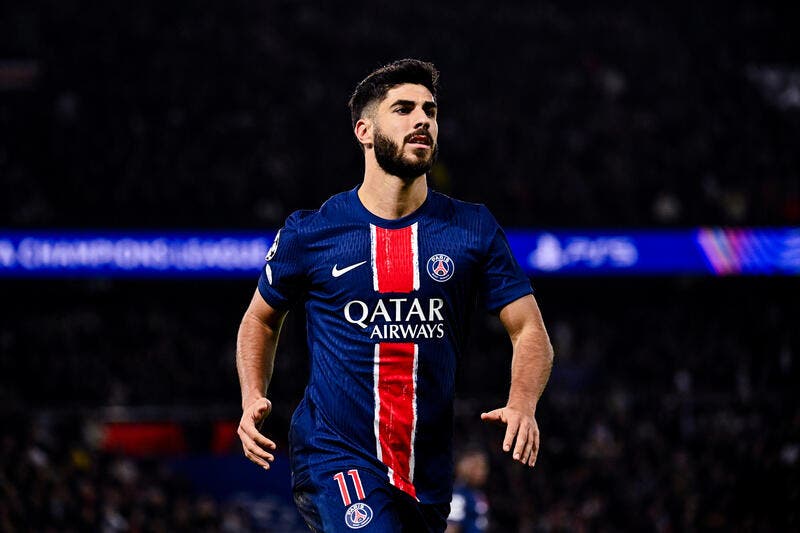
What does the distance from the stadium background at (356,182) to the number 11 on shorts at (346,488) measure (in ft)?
33.8

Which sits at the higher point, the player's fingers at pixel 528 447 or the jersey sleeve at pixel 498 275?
the jersey sleeve at pixel 498 275

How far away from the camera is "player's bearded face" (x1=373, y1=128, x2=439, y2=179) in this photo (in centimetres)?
398

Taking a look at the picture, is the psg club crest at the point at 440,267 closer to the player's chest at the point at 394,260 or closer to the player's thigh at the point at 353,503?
the player's chest at the point at 394,260

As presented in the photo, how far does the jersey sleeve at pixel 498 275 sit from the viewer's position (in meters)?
3.99

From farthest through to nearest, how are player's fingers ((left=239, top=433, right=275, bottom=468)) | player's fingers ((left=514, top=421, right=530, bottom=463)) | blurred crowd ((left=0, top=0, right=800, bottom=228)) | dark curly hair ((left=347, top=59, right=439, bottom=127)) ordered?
blurred crowd ((left=0, top=0, right=800, bottom=228))
dark curly hair ((left=347, top=59, right=439, bottom=127))
player's fingers ((left=239, top=433, right=275, bottom=468))
player's fingers ((left=514, top=421, right=530, bottom=463))

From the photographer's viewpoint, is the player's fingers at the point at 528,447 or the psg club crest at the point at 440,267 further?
the psg club crest at the point at 440,267

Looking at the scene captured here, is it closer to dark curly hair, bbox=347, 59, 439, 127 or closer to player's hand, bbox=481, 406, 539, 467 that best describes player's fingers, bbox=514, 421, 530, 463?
player's hand, bbox=481, 406, 539, 467

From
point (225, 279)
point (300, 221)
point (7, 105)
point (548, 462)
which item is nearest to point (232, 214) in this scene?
point (225, 279)

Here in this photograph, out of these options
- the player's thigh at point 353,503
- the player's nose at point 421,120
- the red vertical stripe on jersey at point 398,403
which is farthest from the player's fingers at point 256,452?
the player's nose at point 421,120

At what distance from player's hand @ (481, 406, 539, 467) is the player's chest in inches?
20.6

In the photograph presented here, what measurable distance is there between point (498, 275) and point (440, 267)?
0.22m

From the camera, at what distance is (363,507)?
3.81 m

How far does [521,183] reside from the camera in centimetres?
2247

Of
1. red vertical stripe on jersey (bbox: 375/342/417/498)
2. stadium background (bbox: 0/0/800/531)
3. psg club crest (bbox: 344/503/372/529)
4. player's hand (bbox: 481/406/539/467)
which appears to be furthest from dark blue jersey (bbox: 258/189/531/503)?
A: stadium background (bbox: 0/0/800/531)
